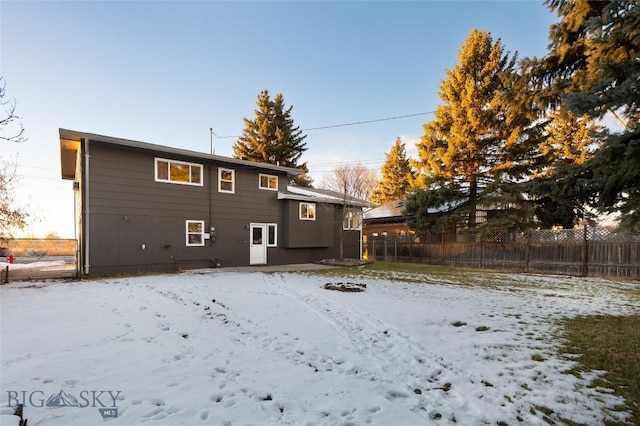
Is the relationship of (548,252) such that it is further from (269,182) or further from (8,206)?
(8,206)

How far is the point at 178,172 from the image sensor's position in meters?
14.1

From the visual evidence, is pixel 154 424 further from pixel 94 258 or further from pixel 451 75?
pixel 451 75

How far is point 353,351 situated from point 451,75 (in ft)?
61.5

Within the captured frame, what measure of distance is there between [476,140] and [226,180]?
13.5 m

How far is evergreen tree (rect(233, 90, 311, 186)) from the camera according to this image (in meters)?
32.2

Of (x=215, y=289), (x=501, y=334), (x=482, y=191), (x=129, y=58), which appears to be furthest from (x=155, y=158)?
(x=482, y=191)

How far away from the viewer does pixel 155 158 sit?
13484 millimetres

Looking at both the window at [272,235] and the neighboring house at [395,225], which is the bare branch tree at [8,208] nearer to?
the window at [272,235]

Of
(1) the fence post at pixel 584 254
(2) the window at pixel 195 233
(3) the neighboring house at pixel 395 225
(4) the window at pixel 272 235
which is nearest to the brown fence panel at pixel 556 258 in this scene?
(1) the fence post at pixel 584 254

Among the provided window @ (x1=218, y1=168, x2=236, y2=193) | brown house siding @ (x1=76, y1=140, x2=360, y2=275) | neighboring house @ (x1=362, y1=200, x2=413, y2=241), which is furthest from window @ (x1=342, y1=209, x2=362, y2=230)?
window @ (x1=218, y1=168, x2=236, y2=193)

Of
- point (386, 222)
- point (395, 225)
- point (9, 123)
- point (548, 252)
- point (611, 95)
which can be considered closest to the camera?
point (611, 95)

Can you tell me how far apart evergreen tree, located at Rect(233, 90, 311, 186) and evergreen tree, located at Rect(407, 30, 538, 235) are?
16.8 meters

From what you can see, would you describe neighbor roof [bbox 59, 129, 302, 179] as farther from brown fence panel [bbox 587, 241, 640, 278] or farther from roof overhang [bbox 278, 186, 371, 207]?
brown fence panel [bbox 587, 241, 640, 278]

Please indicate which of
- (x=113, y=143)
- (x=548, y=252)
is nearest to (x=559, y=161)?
(x=548, y=252)
